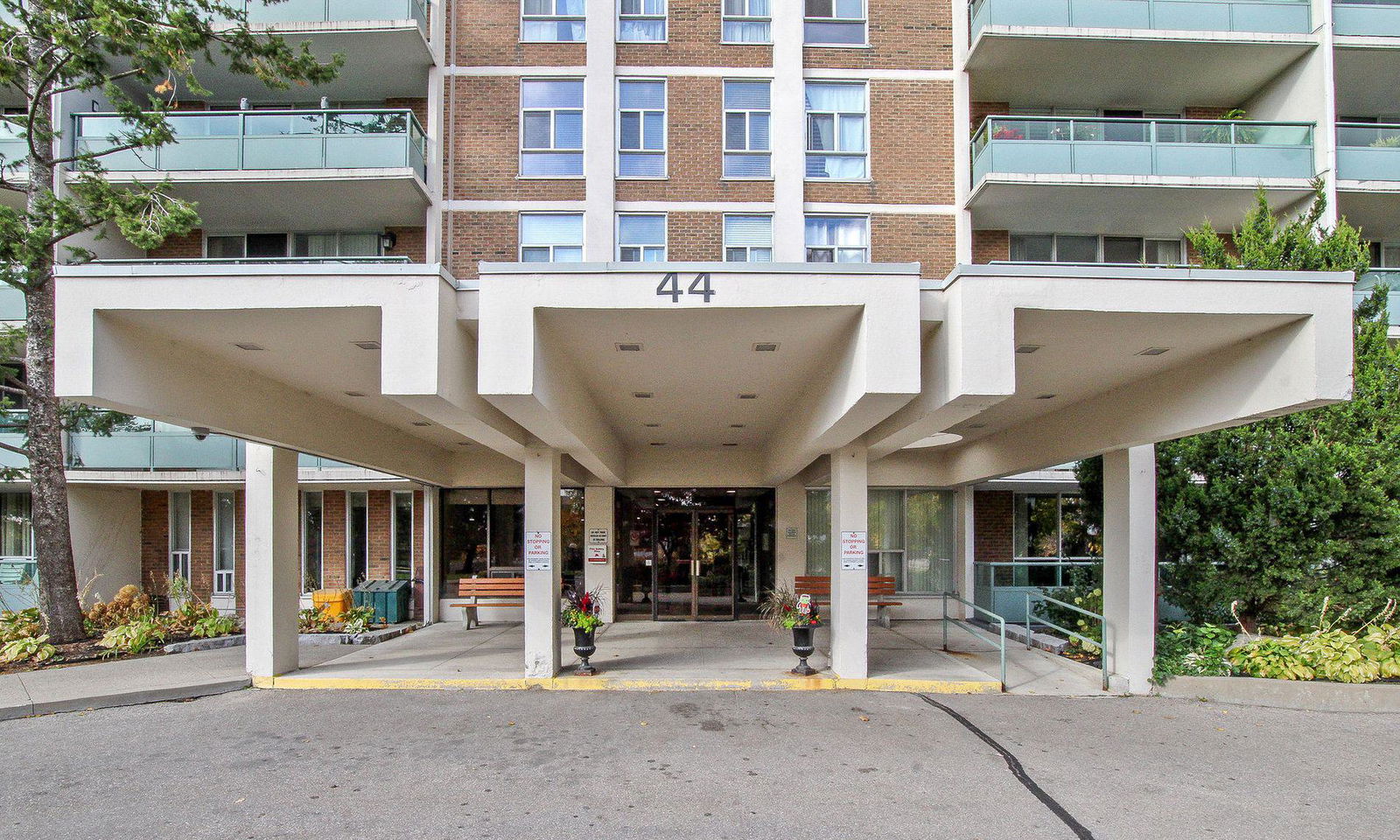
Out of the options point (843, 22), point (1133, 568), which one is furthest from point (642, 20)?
point (1133, 568)

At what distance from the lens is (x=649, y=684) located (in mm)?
9445

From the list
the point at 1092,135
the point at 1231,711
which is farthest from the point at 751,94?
the point at 1231,711

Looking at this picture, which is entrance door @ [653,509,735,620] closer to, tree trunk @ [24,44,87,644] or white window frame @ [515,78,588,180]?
white window frame @ [515,78,588,180]

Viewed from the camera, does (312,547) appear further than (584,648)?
Yes

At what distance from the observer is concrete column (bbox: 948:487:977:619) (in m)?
15.6

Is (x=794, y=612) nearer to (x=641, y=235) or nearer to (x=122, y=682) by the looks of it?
(x=122, y=682)

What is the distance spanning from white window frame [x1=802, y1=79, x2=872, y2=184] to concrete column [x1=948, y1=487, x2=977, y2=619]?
6.77 m

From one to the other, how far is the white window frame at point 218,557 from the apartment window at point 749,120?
41.7ft

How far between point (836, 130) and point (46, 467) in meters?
14.7

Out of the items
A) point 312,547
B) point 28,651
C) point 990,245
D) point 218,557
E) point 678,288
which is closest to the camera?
point 678,288

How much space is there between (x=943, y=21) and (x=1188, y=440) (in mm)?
9837

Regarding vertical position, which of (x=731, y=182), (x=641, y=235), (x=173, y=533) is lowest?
(x=173, y=533)

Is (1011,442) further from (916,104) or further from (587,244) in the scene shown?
(587,244)

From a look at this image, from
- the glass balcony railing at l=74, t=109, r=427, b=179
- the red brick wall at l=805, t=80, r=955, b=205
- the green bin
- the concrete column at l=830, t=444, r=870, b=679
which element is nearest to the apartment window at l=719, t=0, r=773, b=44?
the red brick wall at l=805, t=80, r=955, b=205
